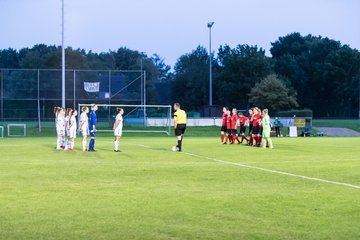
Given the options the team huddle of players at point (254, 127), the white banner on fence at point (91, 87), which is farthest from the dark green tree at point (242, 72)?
the team huddle of players at point (254, 127)

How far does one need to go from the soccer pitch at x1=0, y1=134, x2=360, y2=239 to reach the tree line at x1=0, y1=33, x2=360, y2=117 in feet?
212

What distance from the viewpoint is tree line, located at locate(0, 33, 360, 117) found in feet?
299

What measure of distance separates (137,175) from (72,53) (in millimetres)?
88370

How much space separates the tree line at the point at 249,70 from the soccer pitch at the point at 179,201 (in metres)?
64.6

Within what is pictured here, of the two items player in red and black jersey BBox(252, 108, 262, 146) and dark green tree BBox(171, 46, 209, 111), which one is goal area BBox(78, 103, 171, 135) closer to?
player in red and black jersey BBox(252, 108, 262, 146)

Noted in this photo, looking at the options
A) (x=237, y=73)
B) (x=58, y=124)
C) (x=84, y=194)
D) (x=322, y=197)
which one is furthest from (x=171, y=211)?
(x=237, y=73)

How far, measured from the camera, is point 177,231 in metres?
8.29

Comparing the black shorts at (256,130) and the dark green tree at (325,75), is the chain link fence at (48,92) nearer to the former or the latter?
the black shorts at (256,130)

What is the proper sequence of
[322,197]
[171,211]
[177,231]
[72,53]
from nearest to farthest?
[177,231] < [171,211] < [322,197] < [72,53]

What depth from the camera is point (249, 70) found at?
90.5 metres

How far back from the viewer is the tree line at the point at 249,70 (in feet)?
299

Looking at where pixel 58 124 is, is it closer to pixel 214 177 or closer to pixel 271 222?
pixel 214 177

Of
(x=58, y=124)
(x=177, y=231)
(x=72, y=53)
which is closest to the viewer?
(x=177, y=231)

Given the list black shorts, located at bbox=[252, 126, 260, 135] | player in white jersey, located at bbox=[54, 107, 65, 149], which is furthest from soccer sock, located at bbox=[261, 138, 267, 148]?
player in white jersey, located at bbox=[54, 107, 65, 149]
